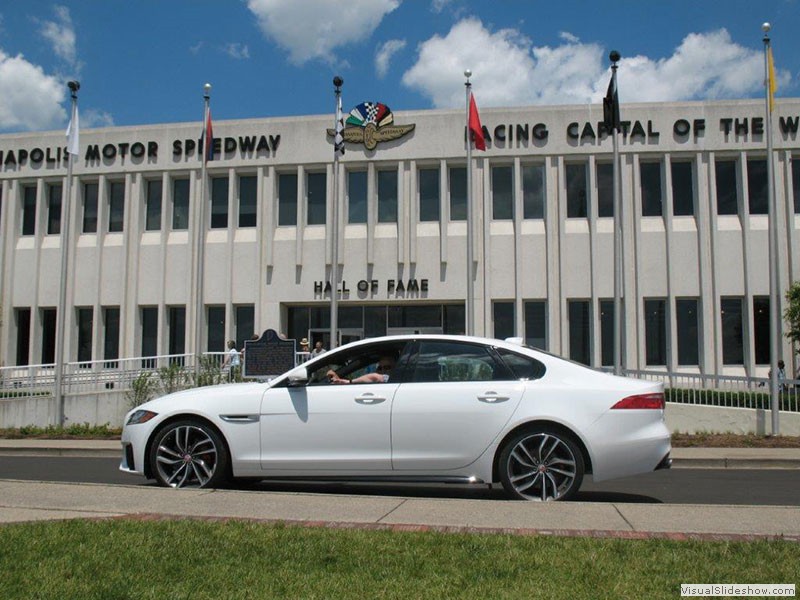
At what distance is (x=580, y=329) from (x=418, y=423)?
19.4m

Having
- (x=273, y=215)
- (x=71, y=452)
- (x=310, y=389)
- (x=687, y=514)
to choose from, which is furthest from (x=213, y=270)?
(x=687, y=514)

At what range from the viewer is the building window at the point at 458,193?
2677 cm

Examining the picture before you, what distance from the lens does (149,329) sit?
2847cm

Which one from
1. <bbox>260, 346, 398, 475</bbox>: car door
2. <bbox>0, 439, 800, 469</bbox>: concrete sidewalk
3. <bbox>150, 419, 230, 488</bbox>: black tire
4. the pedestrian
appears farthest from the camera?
the pedestrian

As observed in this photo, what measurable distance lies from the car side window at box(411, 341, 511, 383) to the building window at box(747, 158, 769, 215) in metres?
21.0

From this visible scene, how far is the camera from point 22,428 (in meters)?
19.0

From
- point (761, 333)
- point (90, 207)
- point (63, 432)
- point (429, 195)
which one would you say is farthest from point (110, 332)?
point (761, 333)

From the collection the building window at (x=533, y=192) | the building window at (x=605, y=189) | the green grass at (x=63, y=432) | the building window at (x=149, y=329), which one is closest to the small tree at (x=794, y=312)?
the building window at (x=605, y=189)

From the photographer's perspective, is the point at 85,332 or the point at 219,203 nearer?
the point at 219,203

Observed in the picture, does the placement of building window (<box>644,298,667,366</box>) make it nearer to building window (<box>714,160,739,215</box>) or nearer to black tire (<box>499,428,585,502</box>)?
building window (<box>714,160,739,215</box>)

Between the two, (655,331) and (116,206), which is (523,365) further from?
(116,206)

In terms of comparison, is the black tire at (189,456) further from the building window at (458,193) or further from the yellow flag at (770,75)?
the building window at (458,193)

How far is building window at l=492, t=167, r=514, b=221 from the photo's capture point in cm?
2670

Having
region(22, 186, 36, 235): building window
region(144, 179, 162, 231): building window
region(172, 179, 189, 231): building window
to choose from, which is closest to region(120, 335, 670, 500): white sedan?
region(172, 179, 189, 231): building window
